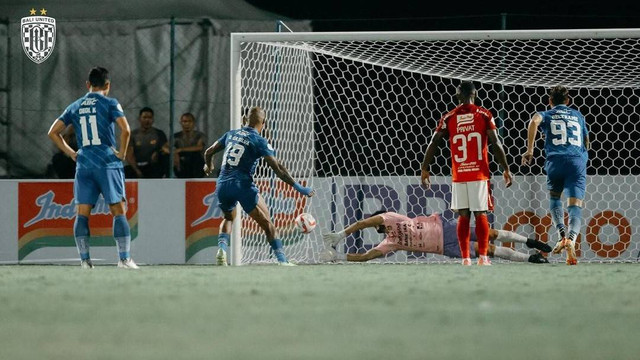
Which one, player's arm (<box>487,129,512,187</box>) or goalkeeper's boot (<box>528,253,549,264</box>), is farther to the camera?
goalkeeper's boot (<box>528,253,549,264</box>)

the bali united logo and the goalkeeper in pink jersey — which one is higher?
the bali united logo

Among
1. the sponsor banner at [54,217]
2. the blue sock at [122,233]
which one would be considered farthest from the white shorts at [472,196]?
the sponsor banner at [54,217]

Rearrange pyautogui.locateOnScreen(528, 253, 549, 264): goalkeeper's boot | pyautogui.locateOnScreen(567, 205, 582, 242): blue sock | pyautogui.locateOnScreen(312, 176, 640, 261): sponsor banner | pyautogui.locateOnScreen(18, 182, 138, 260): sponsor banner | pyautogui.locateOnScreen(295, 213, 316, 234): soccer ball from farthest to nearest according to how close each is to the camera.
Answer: pyautogui.locateOnScreen(18, 182, 138, 260): sponsor banner, pyautogui.locateOnScreen(312, 176, 640, 261): sponsor banner, pyautogui.locateOnScreen(528, 253, 549, 264): goalkeeper's boot, pyautogui.locateOnScreen(295, 213, 316, 234): soccer ball, pyautogui.locateOnScreen(567, 205, 582, 242): blue sock

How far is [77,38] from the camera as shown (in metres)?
12.0

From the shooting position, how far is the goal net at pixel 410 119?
1087 cm

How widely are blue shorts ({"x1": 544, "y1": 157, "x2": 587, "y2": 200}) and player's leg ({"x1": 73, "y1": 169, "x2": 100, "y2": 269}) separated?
368cm

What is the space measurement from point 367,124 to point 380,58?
78 cm

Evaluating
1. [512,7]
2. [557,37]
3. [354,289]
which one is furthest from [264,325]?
[512,7]

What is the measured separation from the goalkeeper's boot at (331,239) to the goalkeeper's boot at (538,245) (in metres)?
1.65

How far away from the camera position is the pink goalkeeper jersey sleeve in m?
10.4

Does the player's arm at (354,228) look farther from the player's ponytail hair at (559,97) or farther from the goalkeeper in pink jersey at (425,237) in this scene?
the player's ponytail hair at (559,97)

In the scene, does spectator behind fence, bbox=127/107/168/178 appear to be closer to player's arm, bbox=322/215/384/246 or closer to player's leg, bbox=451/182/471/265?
player's arm, bbox=322/215/384/246

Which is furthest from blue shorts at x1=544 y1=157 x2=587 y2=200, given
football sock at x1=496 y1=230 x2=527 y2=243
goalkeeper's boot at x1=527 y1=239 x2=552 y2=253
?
football sock at x1=496 y1=230 x2=527 y2=243

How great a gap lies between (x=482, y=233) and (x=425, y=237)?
1223 mm
